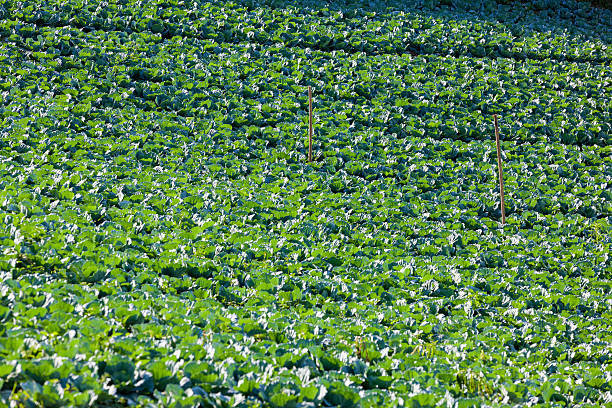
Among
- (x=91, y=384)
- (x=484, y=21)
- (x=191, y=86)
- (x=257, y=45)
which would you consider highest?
(x=484, y=21)

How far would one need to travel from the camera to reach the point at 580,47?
15008 mm

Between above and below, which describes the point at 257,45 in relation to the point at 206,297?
above

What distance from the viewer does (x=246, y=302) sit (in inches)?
215

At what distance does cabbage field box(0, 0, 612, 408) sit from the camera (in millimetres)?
4227

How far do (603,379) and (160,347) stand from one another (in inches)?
135

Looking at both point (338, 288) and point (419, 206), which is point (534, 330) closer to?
point (338, 288)

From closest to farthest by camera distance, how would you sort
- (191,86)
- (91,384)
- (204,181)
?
(91,384) < (204,181) < (191,86)

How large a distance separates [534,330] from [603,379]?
0.78 metres

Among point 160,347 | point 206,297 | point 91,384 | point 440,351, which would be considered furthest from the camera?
point 206,297

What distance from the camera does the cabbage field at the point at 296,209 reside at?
4.23 meters

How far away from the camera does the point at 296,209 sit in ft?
24.9

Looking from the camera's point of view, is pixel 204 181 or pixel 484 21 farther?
pixel 484 21

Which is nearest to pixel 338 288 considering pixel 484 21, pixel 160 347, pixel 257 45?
pixel 160 347

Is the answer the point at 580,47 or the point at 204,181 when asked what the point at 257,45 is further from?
the point at 580,47
